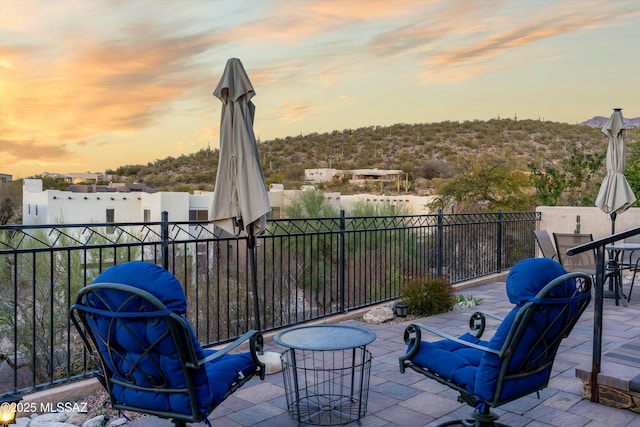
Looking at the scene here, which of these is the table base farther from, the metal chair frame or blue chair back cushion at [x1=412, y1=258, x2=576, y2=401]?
the metal chair frame

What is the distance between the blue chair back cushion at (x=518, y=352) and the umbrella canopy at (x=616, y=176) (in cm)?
563

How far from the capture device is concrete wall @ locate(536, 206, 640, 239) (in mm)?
9305

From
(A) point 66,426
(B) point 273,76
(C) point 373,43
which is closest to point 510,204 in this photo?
(C) point 373,43

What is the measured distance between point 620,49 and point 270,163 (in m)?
26.3

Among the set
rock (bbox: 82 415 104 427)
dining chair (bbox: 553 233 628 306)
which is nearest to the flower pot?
dining chair (bbox: 553 233 628 306)

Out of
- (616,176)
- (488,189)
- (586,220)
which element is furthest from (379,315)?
(488,189)

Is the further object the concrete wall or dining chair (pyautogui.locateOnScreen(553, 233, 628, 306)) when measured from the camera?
the concrete wall

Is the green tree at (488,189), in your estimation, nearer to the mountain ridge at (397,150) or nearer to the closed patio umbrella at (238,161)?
the closed patio umbrella at (238,161)

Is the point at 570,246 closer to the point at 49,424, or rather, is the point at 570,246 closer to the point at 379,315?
the point at 379,315

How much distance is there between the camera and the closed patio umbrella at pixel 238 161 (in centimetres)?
399

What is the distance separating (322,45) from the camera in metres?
20.9

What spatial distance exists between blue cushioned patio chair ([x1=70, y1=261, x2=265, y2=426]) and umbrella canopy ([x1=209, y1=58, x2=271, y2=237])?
1695 mm

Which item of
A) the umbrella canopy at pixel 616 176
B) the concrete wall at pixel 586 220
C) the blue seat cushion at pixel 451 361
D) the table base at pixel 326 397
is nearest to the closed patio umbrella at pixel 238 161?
the table base at pixel 326 397

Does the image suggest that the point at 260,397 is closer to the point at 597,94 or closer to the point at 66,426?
the point at 66,426
